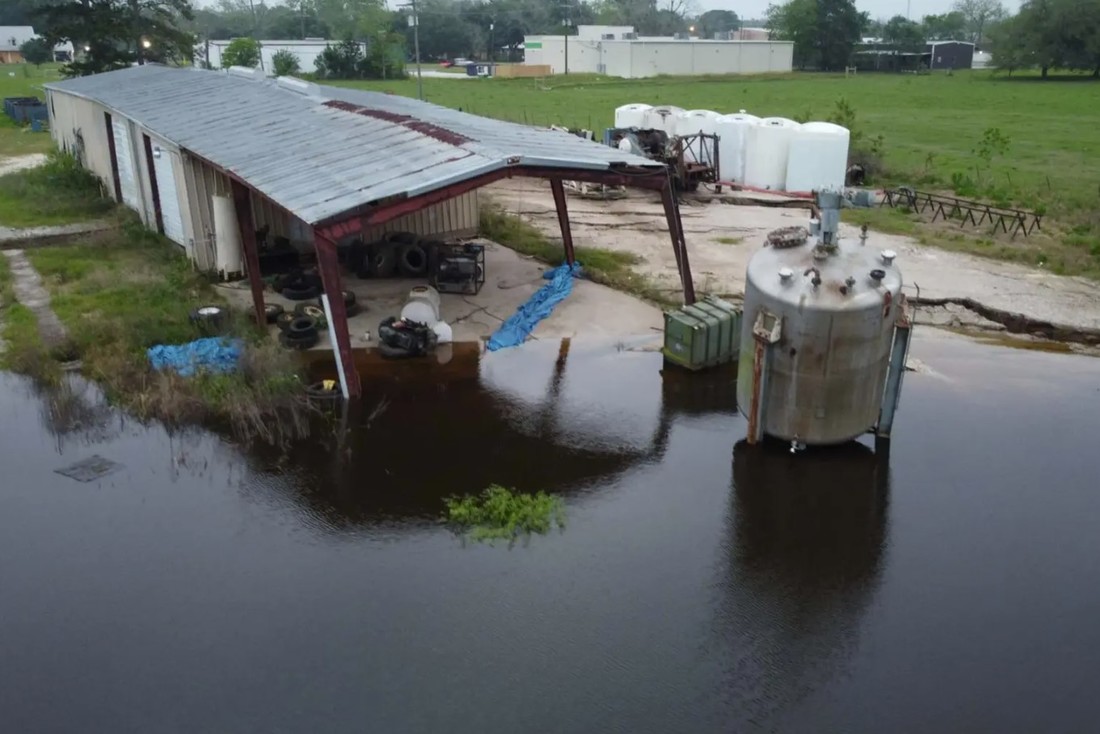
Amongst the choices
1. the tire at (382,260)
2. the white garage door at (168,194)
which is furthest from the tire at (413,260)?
the white garage door at (168,194)

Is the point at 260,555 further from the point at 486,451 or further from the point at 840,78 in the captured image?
the point at 840,78

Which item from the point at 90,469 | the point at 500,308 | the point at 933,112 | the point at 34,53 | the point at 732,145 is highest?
the point at 34,53

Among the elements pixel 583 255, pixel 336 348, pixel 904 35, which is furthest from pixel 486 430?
pixel 904 35

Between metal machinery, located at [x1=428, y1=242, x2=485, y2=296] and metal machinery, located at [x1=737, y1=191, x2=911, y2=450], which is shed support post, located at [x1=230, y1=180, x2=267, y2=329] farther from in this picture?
metal machinery, located at [x1=737, y1=191, x2=911, y2=450]

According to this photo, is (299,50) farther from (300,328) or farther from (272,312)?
(300,328)

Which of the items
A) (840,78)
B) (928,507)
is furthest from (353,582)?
(840,78)

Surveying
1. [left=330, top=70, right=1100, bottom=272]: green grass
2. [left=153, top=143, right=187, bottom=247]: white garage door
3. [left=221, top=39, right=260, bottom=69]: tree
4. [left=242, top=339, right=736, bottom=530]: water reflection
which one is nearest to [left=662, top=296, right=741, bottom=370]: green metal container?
[left=242, top=339, right=736, bottom=530]: water reflection
